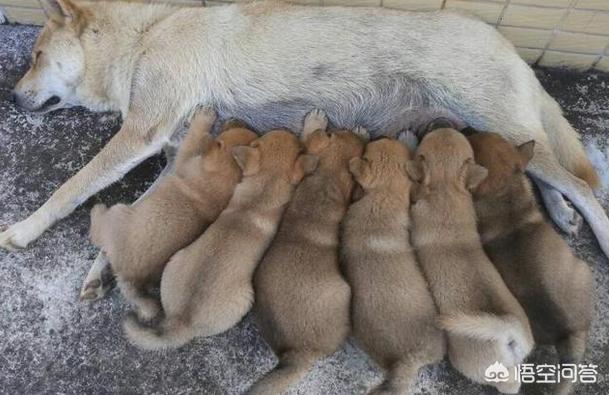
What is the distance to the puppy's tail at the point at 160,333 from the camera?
241cm

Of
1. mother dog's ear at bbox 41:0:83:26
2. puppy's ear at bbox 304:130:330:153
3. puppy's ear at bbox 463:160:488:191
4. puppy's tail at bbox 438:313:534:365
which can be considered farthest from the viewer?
mother dog's ear at bbox 41:0:83:26

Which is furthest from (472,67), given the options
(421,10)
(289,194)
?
(289,194)

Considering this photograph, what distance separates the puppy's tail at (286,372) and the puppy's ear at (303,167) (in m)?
0.80

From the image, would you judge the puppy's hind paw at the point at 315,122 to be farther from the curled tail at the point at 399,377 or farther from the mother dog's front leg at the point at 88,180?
the curled tail at the point at 399,377

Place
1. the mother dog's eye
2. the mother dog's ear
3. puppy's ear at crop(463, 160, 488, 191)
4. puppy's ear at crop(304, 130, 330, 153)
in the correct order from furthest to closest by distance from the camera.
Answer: the mother dog's eye, the mother dog's ear, puppy's ear at crop(304, 130, 330, 153), puppy's ear at crop(463, 160, 488, 191)

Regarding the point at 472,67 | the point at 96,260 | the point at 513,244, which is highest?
the point at 472,67

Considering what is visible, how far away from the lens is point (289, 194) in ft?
8.74

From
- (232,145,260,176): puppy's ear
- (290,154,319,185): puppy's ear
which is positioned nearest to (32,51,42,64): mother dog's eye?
(232,145,260,176): puppy's ear

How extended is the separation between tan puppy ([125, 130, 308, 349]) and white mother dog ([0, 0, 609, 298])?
515mm

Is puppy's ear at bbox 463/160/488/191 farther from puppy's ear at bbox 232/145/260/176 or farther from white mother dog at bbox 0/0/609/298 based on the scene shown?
puppy's ear at bbox 232/145/260/176

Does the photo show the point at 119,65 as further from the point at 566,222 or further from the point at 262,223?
the point at 566,222

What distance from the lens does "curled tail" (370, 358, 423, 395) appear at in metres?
2.33

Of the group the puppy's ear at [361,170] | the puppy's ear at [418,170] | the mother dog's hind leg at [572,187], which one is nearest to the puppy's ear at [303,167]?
the puppy's ear at [361,170]

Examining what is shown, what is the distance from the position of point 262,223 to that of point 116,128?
4.74 feet
